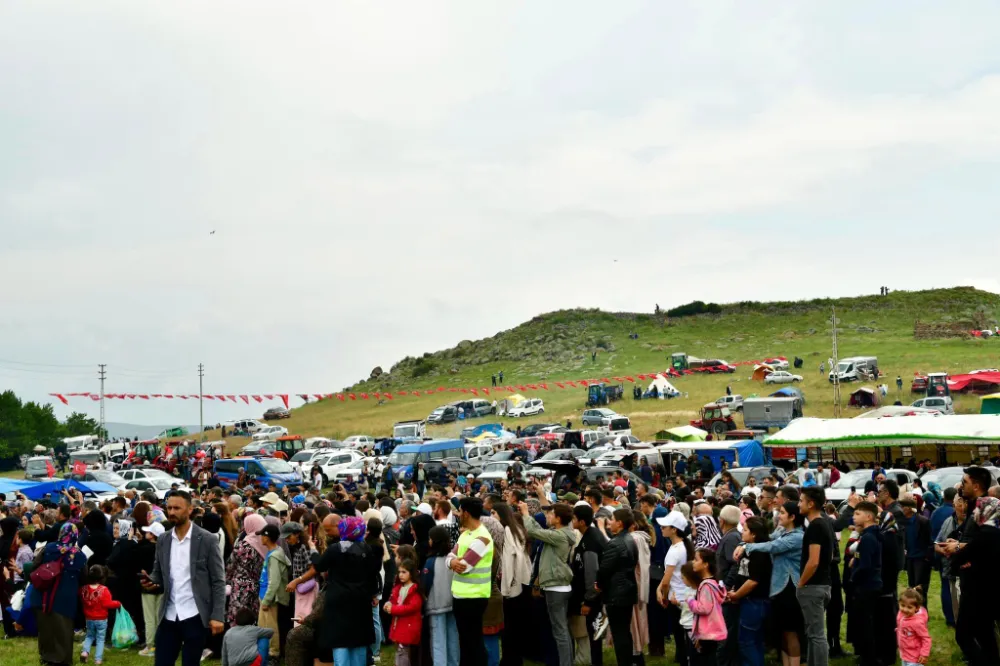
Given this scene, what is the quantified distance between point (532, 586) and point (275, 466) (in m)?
26.3

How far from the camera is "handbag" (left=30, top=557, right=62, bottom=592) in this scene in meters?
9.86

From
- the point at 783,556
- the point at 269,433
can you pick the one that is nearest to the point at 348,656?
the point at 783,556

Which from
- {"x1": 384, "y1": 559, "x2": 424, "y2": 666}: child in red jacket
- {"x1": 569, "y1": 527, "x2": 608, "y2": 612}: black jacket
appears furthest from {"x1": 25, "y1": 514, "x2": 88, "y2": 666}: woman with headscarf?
{"x1": 569, "y1": 527, "x2": 608, "y2": 612}: black jacket

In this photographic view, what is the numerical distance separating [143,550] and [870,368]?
52.5 metres

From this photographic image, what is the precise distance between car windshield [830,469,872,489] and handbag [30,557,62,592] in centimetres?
1667

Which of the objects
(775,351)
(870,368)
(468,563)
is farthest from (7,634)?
(775,351)

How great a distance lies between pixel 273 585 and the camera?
855cm

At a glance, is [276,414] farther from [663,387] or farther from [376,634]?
[376,634]

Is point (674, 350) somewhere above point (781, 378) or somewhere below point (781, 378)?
above

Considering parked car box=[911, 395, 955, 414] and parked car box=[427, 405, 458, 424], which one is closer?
parked car box=[911, 395, 955, 414]

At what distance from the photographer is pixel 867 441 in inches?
977

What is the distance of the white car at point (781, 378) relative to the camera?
5756cm

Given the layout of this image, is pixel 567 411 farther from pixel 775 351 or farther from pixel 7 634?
pixel 7 634

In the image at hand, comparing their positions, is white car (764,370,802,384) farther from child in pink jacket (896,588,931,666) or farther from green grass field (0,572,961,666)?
child in pink jacket (896,588,931,666)
